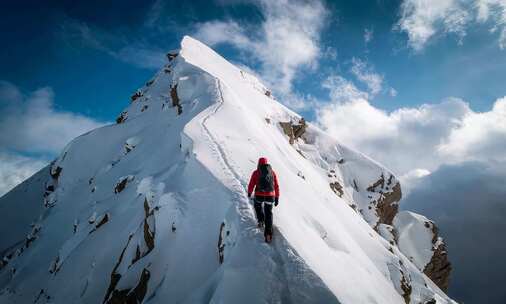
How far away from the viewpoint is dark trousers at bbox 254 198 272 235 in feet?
22.9

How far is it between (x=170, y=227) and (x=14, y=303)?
1882cm

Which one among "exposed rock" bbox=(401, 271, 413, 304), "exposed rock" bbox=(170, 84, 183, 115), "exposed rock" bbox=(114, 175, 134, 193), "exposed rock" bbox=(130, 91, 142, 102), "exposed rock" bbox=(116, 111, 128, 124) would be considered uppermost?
"exposed rock" bbox=(130, 91, 142, 102)

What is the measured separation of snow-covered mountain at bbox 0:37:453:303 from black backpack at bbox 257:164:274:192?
99 cm

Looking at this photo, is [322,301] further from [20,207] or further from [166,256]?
[20,207]

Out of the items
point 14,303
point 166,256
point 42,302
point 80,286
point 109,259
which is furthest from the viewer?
point 14,303

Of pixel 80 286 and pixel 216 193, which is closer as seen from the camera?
pixel 216 193

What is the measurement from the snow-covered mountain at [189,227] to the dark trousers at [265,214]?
31cm

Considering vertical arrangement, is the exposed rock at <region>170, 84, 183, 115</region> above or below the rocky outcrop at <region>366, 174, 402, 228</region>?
above

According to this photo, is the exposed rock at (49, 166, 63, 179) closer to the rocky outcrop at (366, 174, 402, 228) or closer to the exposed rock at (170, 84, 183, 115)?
the exposed rock at (170, 84, 183, 115)

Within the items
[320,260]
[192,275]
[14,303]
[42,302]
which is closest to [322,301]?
[320,260]

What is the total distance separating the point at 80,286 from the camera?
13.8 meters

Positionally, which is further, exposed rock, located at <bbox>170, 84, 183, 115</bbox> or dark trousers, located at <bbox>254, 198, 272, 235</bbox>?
exposed rock, located at <bbox>170, 84, 183, 115</bbox>

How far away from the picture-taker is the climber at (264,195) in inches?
276

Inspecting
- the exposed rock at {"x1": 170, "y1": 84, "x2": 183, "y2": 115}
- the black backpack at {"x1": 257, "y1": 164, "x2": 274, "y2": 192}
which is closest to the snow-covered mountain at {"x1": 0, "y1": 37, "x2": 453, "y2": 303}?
the exposed rock at {"x1": 170, "y1": 84, "x2": 183, "y2": 115}
